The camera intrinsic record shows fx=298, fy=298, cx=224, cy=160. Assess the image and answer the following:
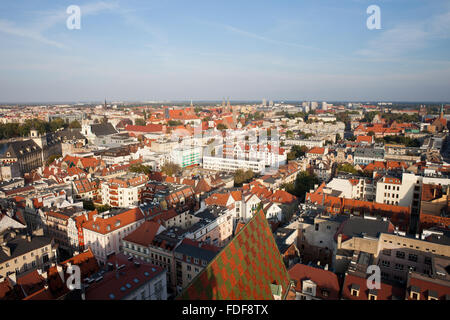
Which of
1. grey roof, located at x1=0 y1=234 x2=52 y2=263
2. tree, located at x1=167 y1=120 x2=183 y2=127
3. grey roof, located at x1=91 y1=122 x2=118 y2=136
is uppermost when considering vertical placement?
tree, located at x1=167 y1=120 x2=183 y2=127

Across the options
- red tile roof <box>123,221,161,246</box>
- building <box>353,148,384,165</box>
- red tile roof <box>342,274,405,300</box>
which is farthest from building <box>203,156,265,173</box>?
red tile roof <box>342,274,405,300</box>

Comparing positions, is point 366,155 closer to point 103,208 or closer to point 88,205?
point 103,208

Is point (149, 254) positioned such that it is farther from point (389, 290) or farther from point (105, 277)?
point (389, 290)

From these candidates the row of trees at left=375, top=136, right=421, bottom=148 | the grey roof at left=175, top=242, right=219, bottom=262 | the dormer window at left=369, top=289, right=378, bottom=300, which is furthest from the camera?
the row of trees at left=375, top=136, right=421, bottom=148

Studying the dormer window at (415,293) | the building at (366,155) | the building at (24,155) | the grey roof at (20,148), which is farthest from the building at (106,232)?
the building at (366,155)

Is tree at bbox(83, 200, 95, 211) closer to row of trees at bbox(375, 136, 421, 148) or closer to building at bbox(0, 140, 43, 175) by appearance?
building at bbox(0, 140, 43, 175)

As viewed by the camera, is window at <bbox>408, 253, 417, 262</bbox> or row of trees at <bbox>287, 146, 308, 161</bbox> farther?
row of trees at <bbox>287, 146, 308, 161</bbox>
